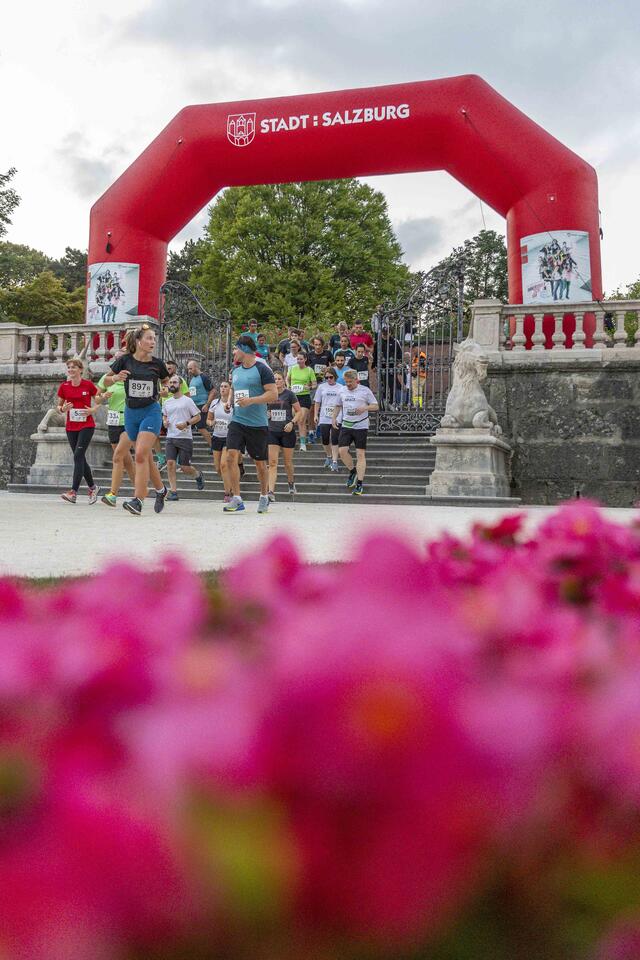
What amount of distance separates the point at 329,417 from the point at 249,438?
4379mm

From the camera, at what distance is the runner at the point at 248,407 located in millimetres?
8117

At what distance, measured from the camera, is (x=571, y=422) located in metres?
12.6

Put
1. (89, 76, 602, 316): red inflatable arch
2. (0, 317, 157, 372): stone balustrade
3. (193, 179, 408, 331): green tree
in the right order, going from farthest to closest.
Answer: (193, 179, 408, 331): green tree, (0, 317, 157, 372): stone balustrade, (89, 76, 602, 316): red inflatable arch

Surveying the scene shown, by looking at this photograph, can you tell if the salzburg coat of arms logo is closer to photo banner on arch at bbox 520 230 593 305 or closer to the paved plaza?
photo banner on arch at bbox 520 230 593 305

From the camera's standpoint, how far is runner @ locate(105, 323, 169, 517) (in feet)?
25.3

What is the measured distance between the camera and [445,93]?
14.2 m

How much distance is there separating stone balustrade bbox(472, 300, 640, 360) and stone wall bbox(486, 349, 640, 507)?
0.25 metres

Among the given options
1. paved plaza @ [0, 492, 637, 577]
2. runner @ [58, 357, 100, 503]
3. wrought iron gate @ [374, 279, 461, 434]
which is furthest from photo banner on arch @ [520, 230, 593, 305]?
runner @ [58, 357, 100, 503]

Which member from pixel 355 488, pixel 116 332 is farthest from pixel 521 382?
pixel 116 332

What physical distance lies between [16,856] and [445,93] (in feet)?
51.6

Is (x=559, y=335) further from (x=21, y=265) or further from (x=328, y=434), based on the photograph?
(x=21, y=265)

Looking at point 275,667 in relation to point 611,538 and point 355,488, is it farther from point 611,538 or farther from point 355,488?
point 355,488

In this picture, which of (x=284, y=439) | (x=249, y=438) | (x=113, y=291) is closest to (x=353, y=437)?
(x=284, y=439)

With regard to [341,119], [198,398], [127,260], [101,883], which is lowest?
[101,883]
